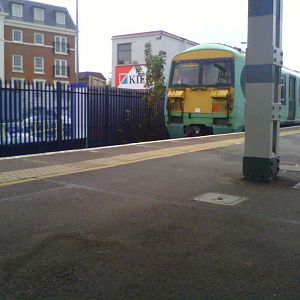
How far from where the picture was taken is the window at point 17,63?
63281 millimetres

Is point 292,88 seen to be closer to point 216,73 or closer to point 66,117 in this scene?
point 216,73

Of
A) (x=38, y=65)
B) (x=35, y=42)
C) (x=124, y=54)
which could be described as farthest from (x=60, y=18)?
(x=124, y=54)

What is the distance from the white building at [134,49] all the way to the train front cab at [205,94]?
13715mm

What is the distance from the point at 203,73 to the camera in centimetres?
1678

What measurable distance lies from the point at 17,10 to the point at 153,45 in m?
42.2

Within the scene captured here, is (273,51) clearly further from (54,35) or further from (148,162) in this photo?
(54,35)

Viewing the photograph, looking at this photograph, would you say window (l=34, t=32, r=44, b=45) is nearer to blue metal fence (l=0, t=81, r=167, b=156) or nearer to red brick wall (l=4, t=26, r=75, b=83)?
red brick wall (l=4, t=26, r=75, b=83)

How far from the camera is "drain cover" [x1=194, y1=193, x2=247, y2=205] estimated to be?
6132 mm

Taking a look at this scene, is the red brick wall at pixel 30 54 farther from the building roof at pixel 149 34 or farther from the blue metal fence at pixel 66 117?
the blue metal fence at pixel 66 117

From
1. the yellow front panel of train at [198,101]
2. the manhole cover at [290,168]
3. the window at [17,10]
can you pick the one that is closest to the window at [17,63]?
the window at [17,10]

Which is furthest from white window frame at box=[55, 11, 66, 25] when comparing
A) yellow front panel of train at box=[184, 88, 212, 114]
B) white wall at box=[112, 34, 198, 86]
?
yellow front panel of train at box=[184, 88, 212, 114]

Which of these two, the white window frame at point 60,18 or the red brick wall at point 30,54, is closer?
the red brick wall at point 30,54

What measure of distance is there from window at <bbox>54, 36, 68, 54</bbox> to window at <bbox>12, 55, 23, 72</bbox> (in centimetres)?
657

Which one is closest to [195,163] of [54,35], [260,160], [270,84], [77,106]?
[260,160]
